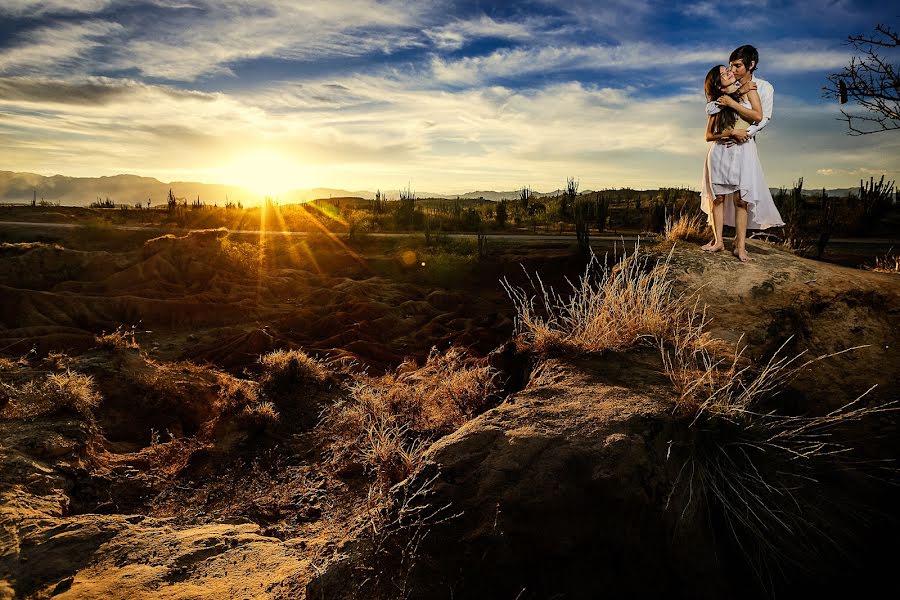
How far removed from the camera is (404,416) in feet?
16.8

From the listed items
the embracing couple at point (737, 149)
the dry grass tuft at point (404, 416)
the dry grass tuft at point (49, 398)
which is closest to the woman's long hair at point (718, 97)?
the embracing couple at point (737, 149)

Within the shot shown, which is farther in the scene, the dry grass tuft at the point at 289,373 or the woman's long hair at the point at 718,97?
the dry grass tuft at the point at 289,373

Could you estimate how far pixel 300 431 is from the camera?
20.0 feet

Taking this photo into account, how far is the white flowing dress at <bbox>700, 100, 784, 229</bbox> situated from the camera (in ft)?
16.5

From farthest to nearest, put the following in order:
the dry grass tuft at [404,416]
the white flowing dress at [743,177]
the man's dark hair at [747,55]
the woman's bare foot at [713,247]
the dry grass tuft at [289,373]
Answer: the dry grass tuft at [289,373] → the woman's bare foot at [713,247] → the white flowing dress at [743,177] → the man's dark hair at [747,55] → the dry grass tuft at [404,416]

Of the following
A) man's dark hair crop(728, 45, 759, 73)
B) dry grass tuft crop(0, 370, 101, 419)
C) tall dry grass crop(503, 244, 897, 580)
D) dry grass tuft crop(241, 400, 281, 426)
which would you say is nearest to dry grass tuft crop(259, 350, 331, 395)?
dry grass tuft crop(241, 400, 281, 426)

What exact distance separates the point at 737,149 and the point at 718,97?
0.55 metres

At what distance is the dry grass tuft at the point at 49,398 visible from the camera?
5.22 metres

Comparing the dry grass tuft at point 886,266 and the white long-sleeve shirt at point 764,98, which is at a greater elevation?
the white long-sleeve shirt at point 764,98

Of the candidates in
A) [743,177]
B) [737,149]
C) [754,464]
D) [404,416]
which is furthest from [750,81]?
[404,416]

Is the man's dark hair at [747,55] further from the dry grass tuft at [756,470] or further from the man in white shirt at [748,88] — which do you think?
the dry grass tuft at [756,470]

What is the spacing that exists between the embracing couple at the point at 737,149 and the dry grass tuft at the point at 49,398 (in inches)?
284

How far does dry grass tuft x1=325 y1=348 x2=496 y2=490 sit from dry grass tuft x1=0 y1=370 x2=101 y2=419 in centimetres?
268

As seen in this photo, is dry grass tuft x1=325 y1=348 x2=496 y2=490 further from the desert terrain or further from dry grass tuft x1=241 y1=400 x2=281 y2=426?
dry grass tuft x1=241 y1=400 x2=281 y2=426
